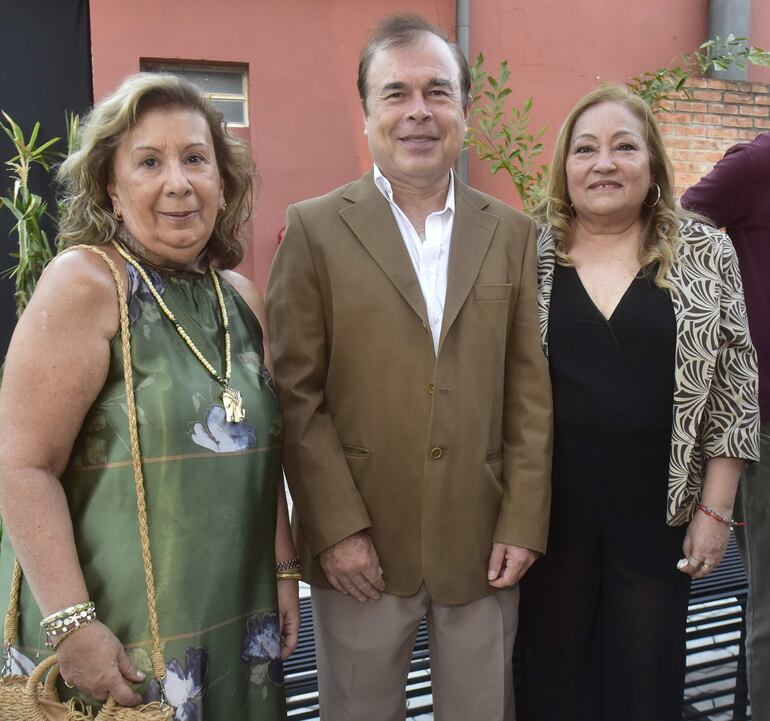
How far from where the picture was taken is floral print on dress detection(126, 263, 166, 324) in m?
1.57

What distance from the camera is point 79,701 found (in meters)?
1.49

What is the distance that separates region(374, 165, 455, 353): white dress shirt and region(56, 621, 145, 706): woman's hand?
3.29 feet

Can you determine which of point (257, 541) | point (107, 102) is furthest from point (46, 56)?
point (257, 541)

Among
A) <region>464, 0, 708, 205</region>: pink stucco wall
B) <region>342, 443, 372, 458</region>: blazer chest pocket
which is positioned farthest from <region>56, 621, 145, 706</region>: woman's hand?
<region>464, 0, 708, 205</region>: pink stucco wall

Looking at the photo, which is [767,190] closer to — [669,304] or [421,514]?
[669,304]

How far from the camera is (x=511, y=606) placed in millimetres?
2131

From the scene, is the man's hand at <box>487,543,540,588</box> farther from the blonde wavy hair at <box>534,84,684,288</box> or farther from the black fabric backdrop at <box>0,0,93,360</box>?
the black fabric backdrop at <box>0,0,93,360</box>

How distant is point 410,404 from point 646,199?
990 millimetres

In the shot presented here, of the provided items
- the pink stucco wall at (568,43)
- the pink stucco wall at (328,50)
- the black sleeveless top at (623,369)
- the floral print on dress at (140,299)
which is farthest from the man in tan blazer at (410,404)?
the pink stucco wall at (568,43)

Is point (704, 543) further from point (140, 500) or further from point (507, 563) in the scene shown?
point (140, 500)

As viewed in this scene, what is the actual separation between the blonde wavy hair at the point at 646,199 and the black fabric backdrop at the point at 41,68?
201 centimetres

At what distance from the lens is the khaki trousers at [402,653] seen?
2033 mm

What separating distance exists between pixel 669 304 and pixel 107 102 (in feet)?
4.91

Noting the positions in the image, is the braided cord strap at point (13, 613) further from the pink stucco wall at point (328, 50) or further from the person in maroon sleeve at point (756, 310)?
the pink stucco wall at point (328, 50)
